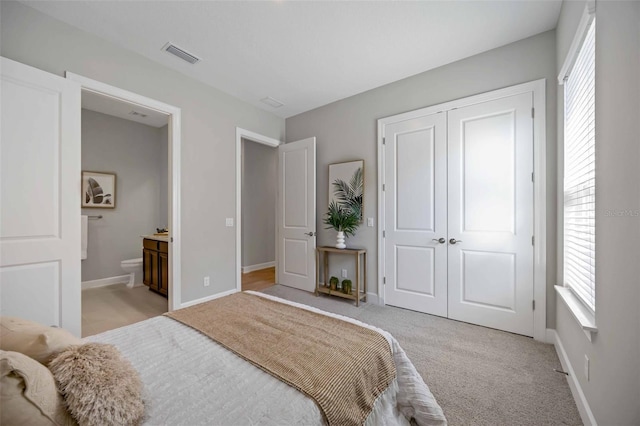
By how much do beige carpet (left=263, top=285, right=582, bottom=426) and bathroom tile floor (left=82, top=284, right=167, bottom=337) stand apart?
8.65 feet

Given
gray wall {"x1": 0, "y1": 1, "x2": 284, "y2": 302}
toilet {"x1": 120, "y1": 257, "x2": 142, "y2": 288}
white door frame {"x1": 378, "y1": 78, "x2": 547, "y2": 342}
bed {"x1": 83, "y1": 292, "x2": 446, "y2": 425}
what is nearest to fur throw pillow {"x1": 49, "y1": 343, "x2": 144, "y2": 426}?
bed {"x1": 83, "y1": 292, "x2": 446, "y2": 425}

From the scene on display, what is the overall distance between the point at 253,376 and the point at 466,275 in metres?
2.53

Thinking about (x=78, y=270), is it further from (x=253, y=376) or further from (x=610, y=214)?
(x=610, y=214)

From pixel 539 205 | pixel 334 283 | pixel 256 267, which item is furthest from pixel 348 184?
pixel 256 267

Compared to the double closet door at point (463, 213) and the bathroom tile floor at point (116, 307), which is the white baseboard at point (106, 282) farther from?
the double closet door at point (463, 213)

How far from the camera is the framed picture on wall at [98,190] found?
13.6 ft

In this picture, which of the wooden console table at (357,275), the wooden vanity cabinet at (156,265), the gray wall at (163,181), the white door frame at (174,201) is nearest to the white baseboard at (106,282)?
the wooden vanity cabinet at (156,265)

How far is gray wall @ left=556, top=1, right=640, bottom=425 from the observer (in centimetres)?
99

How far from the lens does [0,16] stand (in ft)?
6.35

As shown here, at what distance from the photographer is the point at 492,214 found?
2617 mm

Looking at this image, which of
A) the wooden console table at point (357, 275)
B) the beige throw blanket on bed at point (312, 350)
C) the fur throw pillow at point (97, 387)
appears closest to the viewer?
the fur throw pillow at point (97, 387)

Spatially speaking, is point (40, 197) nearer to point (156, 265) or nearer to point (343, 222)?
point (156, 265)

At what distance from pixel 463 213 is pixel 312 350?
7.61 feet

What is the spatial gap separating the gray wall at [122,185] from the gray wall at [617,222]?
18.9 ft
